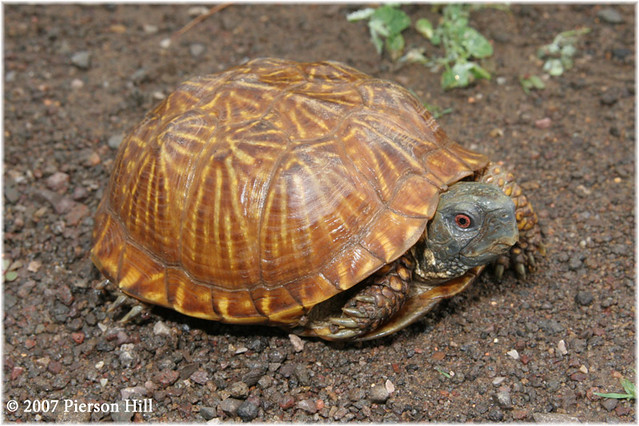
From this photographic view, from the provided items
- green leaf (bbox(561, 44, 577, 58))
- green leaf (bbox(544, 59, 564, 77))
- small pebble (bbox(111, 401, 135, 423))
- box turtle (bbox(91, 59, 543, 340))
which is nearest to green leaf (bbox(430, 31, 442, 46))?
green leaf (bbox(544, 59, 564, 77))

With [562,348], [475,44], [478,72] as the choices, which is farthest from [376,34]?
[562,348]

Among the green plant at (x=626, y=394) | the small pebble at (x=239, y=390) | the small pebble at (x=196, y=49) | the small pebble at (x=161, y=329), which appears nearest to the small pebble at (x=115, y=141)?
the small pebble at (x=196, y=49)

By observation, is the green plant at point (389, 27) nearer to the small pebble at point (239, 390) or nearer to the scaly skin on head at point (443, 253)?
the scaly skin on head at point (443, 253)

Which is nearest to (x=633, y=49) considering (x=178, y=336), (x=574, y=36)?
(x=574, y=36)

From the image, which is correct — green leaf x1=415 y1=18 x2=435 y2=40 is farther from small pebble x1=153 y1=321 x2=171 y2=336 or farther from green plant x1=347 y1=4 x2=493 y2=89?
small pebble x1=153 y1=321 x2=171 y2=336

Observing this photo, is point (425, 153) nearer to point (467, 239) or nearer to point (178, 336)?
point (467, 239)
